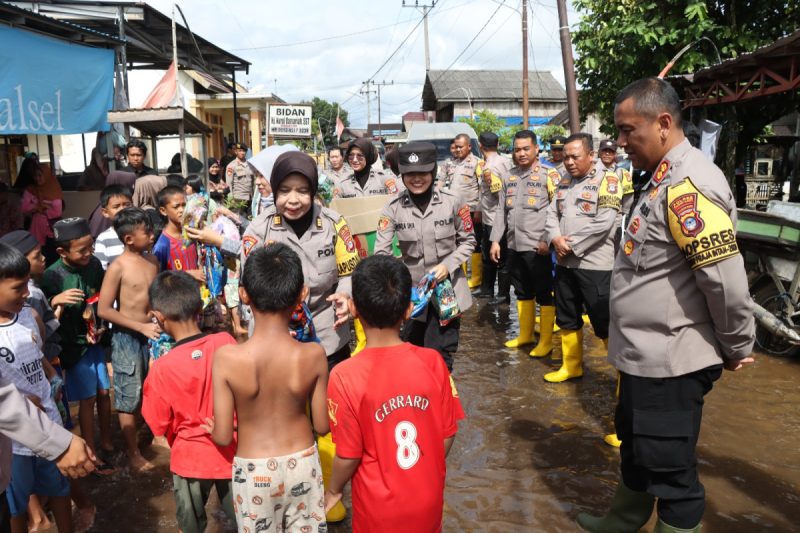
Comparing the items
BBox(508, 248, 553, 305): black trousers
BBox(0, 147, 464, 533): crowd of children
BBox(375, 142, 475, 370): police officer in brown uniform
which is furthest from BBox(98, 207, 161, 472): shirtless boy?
BBox(508, 248, 553, 305): black trousers

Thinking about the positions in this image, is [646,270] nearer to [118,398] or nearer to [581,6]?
[118,398]

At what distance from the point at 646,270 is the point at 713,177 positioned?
0.46 meters

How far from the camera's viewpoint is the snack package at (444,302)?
408 centimetres

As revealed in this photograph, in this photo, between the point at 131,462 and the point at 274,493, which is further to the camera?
the point at 131,462

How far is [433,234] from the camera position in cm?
434

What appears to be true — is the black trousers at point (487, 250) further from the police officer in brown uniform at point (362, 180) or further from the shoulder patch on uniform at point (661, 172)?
the shoulder patch on uniform at point (661, 172)

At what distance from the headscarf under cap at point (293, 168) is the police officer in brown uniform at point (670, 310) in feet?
5.07

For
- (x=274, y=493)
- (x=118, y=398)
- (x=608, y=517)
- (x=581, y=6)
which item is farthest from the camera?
(x=581, y=6)

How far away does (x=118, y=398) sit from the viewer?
4148 millimetres

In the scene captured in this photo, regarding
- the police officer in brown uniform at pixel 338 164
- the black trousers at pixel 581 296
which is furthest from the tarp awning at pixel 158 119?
the black trousers at pixel 581 296

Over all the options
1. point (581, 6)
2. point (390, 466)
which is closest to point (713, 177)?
point (390, 466)

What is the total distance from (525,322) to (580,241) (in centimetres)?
169

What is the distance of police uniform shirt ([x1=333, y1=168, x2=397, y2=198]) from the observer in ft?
26.2

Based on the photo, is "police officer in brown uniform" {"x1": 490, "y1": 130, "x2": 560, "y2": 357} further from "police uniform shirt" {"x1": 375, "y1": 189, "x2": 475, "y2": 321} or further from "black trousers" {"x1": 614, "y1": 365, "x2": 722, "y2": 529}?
"black trousers" {"x1": 614, "y1": 365, "x2": 722, "y2": 529}
